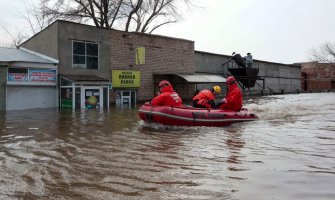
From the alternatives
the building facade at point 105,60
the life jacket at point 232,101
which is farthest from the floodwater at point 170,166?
the building facade at point 105,60

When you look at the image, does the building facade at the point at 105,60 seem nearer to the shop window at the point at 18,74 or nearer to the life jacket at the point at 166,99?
the shop window at the point at 18,74

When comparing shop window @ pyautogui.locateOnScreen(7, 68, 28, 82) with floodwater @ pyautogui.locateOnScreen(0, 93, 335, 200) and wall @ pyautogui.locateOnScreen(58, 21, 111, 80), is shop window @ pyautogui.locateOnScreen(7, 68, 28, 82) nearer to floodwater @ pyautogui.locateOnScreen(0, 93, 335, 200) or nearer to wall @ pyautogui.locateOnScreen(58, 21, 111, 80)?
wall @ pyautogui.locateOnScreen(58, 21, 111, 80)

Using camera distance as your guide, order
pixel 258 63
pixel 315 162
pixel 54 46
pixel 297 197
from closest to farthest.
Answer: pixel 297 197 → pixel 315 162 → pixel 54 46 → pixel 258 63

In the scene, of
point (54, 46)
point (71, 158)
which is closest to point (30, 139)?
point (71, 158)

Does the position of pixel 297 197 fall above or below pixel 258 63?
below

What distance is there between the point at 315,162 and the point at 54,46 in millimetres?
19167

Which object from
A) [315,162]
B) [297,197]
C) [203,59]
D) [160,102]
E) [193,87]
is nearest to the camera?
[297,197]

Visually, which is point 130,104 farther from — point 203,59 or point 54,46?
point 203,59

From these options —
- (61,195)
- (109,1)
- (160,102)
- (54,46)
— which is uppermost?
(109,1)

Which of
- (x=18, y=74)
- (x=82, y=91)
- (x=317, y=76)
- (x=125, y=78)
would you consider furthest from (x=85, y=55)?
(x=317, y=76)

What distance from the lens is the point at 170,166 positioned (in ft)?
17.0

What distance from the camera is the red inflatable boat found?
10094 mm

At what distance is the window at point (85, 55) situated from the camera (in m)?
22.3

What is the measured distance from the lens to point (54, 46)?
21.7 m
